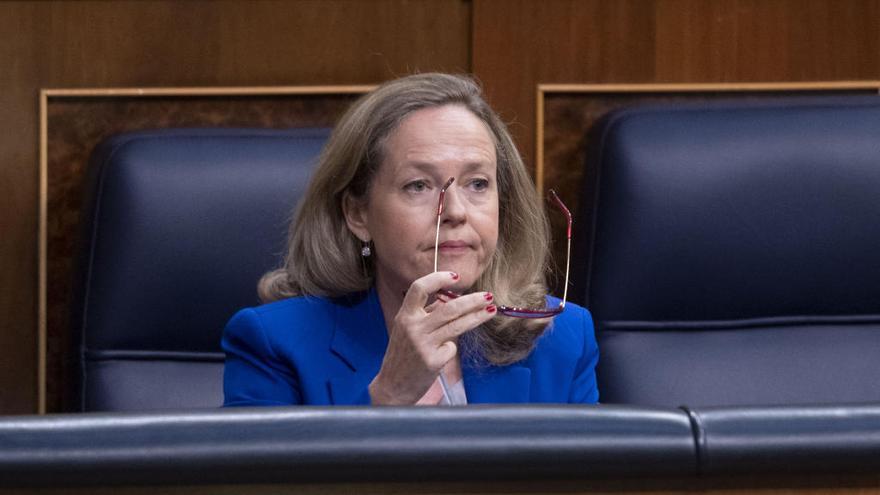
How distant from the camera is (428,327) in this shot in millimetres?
1020

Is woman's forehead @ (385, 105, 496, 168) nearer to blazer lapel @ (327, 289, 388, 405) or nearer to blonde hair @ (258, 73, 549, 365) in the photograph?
blonde hair @ (258, 73, 549, 365)

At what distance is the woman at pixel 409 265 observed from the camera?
3.83ft

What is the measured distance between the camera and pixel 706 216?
1.37 m

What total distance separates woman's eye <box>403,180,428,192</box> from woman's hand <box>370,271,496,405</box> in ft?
0.57

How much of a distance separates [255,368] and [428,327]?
0.24m

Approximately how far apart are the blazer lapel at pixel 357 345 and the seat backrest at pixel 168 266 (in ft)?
0.63

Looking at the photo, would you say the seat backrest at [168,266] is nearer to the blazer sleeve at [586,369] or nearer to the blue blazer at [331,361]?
the blue blazer at [331,361]

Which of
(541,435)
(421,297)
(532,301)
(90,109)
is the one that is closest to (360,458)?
(541,435)

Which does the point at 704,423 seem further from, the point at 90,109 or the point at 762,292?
the point at 90,109

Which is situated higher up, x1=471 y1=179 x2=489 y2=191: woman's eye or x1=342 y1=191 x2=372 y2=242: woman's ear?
x1=471 y1=179 x2=489 y2=191: woman's eye

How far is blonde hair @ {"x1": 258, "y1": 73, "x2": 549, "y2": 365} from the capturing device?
1232 mm

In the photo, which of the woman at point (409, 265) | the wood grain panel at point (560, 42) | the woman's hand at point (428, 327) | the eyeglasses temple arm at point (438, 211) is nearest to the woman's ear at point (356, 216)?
the woman at point (409, 265)

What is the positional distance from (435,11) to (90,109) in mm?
472

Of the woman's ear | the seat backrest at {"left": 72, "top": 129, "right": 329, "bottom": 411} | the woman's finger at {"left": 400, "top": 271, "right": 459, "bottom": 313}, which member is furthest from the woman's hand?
the seat backrest at {"left": 72, "top": 129, "right": 329, "bottom": 411}
